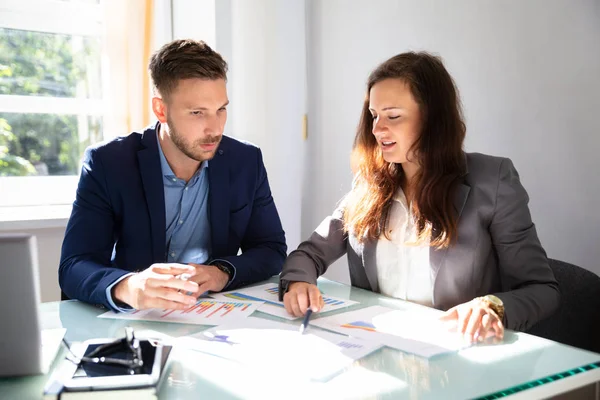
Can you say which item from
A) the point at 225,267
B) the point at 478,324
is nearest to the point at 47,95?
the point at 225,267

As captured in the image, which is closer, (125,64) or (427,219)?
(427,219)

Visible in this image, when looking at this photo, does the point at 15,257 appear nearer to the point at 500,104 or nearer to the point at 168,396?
the point at 168,396

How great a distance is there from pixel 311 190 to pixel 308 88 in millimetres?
595

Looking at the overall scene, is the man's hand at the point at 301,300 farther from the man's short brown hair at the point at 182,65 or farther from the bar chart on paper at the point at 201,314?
the man's short brown hair at the point at 182,65

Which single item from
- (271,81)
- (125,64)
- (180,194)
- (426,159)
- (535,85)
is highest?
(125,64)

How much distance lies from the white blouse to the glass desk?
0.49 m

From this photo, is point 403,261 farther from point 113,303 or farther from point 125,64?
point 125,64

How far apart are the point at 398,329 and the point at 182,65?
3.64 ft

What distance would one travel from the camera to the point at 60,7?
3.29 metres

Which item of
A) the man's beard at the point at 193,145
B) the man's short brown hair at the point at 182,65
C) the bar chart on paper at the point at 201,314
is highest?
the man's short brown hair at the point at 182,65

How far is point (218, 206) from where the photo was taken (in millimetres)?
1891

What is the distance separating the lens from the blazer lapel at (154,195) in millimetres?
1792

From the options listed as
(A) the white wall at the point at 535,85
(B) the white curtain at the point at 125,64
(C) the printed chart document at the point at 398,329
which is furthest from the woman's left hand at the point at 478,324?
(B) the white curtain at the point at 125,64

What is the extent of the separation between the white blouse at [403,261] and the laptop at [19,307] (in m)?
1.02
